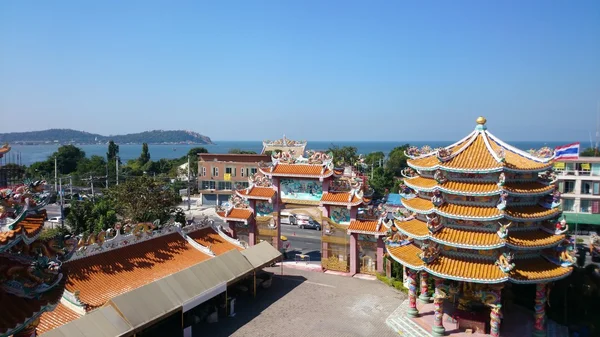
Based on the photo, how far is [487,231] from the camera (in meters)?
19.0

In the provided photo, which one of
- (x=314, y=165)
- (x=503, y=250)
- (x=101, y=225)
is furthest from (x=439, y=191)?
(x=101, y=225)

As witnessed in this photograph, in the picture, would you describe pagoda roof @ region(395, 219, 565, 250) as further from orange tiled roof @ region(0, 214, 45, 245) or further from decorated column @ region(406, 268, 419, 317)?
orange tiled roof @ region(0, 214, 45, 245)

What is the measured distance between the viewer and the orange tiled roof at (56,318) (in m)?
15.2

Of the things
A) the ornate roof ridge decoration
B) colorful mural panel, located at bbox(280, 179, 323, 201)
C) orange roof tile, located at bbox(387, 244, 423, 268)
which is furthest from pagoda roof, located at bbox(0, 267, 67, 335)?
colorful mural panel, located at bbox(280, 179, 323, 201)

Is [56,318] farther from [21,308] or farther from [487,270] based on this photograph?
[487,270]

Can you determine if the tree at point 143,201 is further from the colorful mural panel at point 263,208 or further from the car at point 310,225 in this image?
the car at point 310,225

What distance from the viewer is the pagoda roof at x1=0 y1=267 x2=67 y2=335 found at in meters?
9.44

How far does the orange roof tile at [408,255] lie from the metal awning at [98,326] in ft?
40.4

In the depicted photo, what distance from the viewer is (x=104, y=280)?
751 inches

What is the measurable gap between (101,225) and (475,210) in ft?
79.3

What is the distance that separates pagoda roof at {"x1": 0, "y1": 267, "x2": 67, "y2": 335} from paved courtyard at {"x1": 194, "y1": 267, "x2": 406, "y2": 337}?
35.3 ft

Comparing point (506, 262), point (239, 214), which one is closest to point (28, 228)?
point (506, 262)

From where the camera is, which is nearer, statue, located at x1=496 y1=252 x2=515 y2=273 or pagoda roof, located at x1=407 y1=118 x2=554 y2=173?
statue, located at x1=496 y1=252 x2=515 y2=273

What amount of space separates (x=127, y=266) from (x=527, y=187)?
19.4 meters
